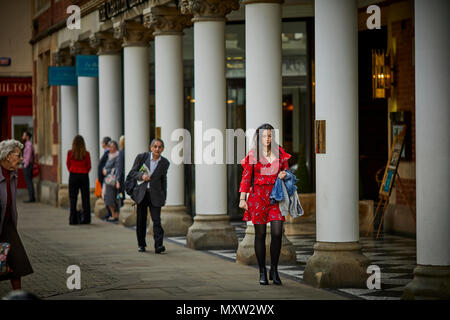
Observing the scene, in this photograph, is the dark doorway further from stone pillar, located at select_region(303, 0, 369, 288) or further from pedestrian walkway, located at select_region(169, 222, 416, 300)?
stone pillar, located at select_region(303, 0, 369, 288)

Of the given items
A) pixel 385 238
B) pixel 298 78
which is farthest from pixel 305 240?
pixel 298 78

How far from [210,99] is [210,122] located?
1.19 feet

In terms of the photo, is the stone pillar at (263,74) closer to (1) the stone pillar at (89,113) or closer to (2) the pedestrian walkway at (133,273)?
(2) the pedestrian walkway at (133,273)

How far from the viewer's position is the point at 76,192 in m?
20.5

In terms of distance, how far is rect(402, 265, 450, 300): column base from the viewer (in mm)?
9297

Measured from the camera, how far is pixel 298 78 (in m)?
19.8

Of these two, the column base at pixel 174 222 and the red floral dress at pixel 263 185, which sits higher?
the red floral dress at pixel 263 185

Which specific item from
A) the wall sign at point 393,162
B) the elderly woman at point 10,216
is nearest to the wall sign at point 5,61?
the wall sign at point 393,162

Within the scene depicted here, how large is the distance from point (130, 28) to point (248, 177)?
8.96 m

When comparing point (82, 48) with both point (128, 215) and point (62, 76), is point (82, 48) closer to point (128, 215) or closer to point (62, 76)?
point (62, 76)

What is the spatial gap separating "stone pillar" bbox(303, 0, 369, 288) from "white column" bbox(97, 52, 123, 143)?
11066 millimetres

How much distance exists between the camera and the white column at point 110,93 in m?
21.6

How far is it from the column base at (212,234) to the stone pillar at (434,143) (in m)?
5.95
